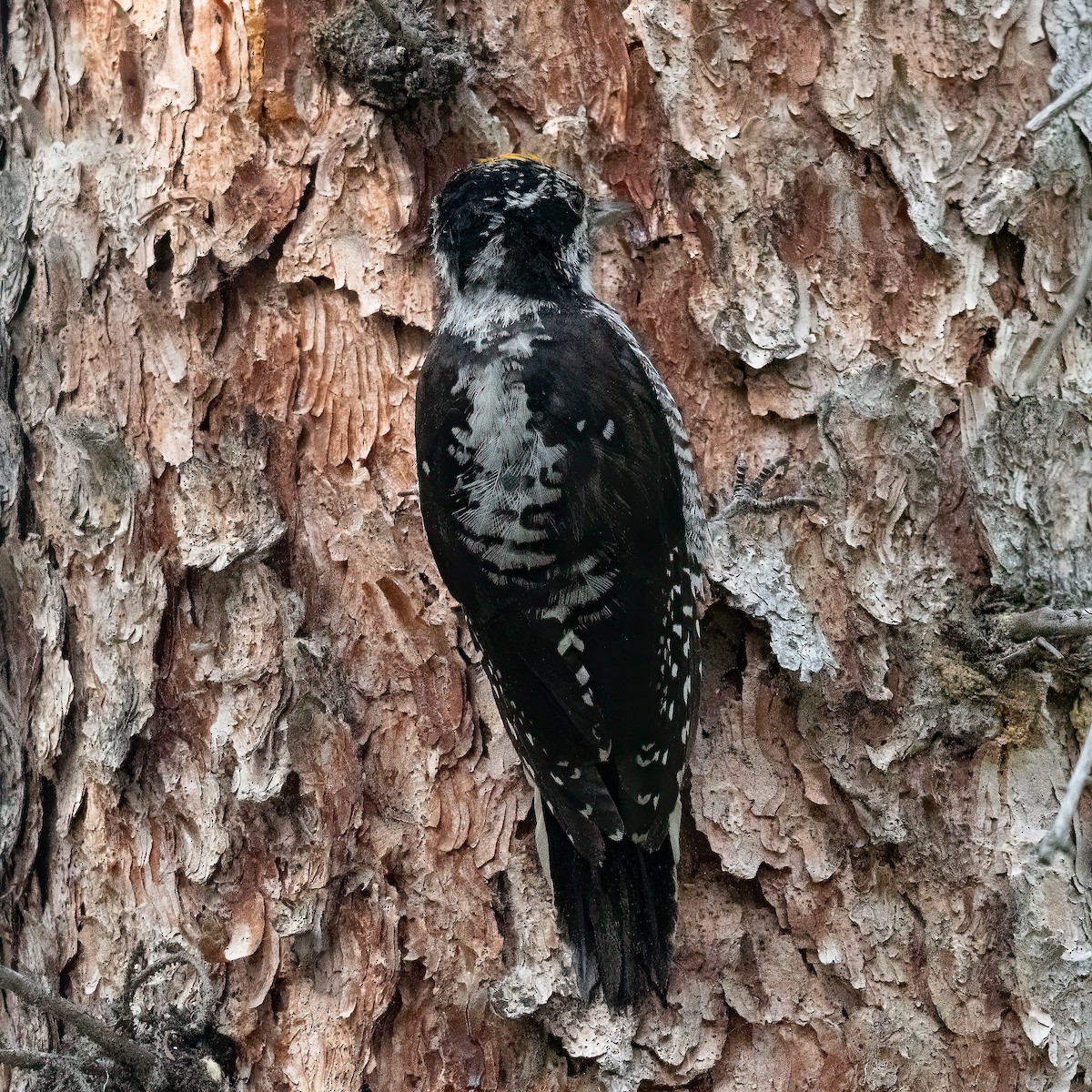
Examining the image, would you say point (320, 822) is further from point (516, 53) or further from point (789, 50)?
point (789, 50)

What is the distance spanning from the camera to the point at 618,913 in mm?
2381

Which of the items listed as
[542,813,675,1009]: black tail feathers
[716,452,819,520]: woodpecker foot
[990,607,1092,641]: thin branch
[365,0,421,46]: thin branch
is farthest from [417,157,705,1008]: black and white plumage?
[990,607,1092,641]: thin branch

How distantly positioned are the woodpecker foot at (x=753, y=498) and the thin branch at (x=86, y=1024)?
5.03 feet

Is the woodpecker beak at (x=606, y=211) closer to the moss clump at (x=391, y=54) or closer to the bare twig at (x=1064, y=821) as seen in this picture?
the moss clump at (x=391, y=54)

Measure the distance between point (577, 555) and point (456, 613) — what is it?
294 mm

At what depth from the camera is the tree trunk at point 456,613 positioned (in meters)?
2.30

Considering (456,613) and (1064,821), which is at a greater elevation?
(456,613)

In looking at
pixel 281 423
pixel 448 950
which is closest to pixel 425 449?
pixel 281 423

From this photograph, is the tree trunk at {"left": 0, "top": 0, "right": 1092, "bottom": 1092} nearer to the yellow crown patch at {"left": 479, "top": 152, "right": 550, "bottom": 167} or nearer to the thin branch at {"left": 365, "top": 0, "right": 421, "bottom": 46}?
the yellow crown patch at {"left": 479, "top": 152, "right": 550, "bottom": 167}

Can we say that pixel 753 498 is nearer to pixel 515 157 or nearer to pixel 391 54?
pixel 515 157

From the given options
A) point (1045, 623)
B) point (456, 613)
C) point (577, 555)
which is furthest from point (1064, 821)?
point (456, 613)

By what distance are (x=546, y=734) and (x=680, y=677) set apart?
1.13 ft

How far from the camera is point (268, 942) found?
7.76 feet

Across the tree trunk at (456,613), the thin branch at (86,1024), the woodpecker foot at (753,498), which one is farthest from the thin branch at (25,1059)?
the woodpecker foot at (753,498)
